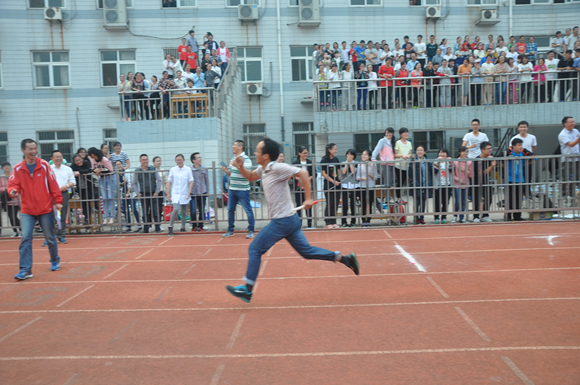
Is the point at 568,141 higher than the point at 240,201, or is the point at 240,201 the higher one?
the point at 568,141

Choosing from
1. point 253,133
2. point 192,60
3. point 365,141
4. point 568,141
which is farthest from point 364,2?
point 568,141

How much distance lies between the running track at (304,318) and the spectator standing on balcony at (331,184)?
2.57 meters

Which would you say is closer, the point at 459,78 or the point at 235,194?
the point at 235,194

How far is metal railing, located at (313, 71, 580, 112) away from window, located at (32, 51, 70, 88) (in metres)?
12.5

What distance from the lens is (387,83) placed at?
1580cm

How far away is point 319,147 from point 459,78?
5298 mm

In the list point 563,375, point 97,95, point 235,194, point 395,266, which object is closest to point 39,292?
point 235,194

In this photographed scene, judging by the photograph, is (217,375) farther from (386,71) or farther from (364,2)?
(364,2)

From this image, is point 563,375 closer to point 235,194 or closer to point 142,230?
point 235,194

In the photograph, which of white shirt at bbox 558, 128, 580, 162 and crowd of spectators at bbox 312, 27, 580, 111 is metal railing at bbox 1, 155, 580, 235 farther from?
crowd of spectators at bbox 312, 27, 580, 111

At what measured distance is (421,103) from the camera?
52.9ft

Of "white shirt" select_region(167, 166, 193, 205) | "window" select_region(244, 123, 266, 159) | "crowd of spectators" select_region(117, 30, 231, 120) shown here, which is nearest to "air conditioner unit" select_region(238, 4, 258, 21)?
"crowd of spectators" select_region(117, 30, 231, 120)

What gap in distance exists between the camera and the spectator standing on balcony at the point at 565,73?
1538cm

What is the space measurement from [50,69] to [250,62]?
355 inches
